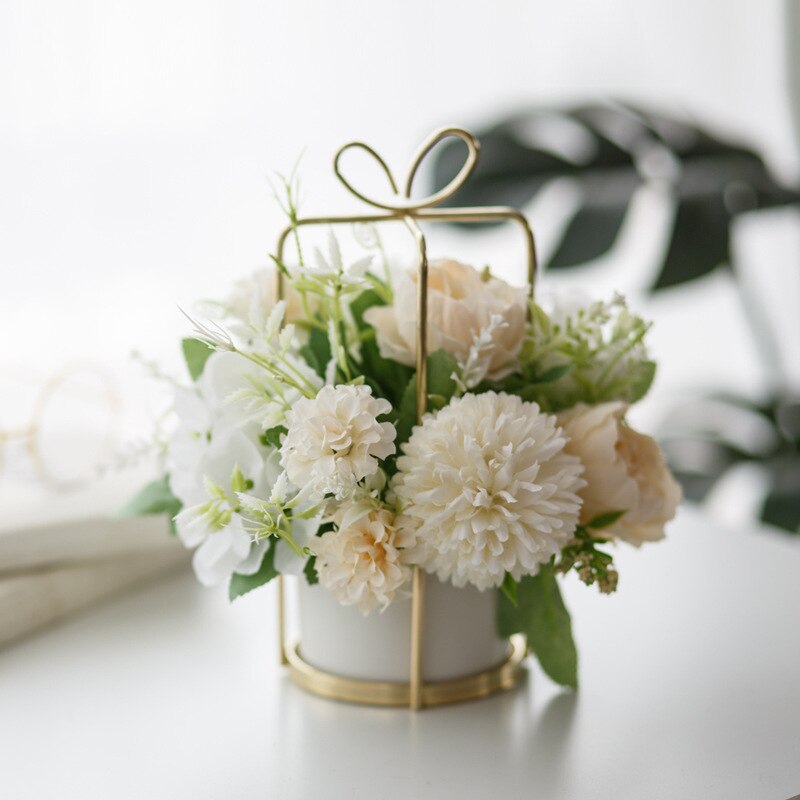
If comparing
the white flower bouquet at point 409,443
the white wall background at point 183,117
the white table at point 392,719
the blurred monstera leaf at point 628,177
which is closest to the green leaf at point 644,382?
the white flower bouquet at point 409,443

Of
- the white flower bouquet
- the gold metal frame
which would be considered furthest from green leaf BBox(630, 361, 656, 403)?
the gold metal frame

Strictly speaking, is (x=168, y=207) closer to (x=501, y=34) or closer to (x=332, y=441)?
(x=501, y=34)

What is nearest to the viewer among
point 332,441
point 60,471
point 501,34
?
point 332,441

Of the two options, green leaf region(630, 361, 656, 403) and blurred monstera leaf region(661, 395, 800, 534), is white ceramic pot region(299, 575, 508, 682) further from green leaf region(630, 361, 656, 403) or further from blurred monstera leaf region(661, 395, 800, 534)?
blurred monstera leaf region(661, 395, 800, 534)

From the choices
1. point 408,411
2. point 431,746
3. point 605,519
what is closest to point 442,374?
point 408,411

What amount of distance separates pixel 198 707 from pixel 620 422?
14.6 inches

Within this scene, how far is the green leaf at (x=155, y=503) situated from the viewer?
77 cm

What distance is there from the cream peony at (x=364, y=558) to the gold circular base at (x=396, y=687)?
12 cm

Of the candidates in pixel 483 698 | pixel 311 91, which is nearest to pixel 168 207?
pixel 311 91

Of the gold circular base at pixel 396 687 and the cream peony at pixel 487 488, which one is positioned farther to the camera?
the gold circular base at pixel 396 687

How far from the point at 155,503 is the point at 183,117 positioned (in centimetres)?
98

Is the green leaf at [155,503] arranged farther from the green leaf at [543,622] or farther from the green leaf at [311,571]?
the green leaf at [543,622]

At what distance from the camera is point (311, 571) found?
0.68 meters

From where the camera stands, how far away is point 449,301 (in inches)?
26.3
